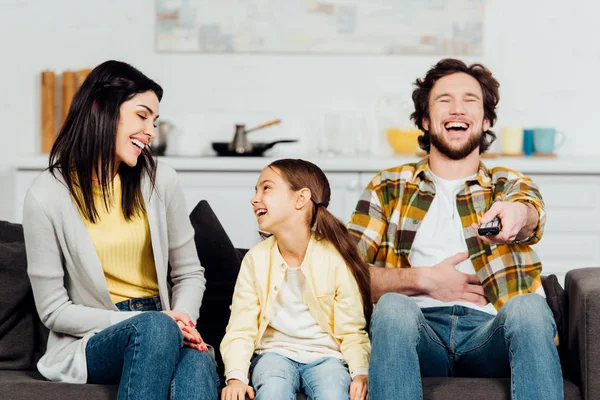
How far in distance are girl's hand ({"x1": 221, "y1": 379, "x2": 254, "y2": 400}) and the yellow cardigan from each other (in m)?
0.08

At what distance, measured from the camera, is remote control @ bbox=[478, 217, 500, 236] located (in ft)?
7.20

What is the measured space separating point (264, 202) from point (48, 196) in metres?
0.54

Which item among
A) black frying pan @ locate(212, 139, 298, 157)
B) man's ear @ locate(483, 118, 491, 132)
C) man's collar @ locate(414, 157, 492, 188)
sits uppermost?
man's ear @ locate(483, 118, 491, 132)

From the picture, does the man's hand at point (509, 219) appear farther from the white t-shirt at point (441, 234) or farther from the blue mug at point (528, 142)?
the blue mug at point (528, 142)

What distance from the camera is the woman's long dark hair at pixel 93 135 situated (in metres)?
2.30

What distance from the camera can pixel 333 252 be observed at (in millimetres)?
2336

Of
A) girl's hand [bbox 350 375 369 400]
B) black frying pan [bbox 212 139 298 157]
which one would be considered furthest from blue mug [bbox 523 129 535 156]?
girl's hand [bbox 350 375 369 400]

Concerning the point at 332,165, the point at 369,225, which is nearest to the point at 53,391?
the point at 369,225

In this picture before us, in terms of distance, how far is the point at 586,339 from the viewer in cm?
218

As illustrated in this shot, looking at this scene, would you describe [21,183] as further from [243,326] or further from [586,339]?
[586,339]

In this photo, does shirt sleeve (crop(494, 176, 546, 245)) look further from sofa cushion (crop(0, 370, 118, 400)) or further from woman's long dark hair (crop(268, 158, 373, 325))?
sofa cushion (crop(0, 370, 118, 400))

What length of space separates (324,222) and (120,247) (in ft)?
1.73

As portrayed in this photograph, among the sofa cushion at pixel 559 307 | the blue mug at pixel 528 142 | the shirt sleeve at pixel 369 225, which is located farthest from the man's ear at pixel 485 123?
the blue mug at pixel 528 142

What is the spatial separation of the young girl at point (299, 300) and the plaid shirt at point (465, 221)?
197mm
